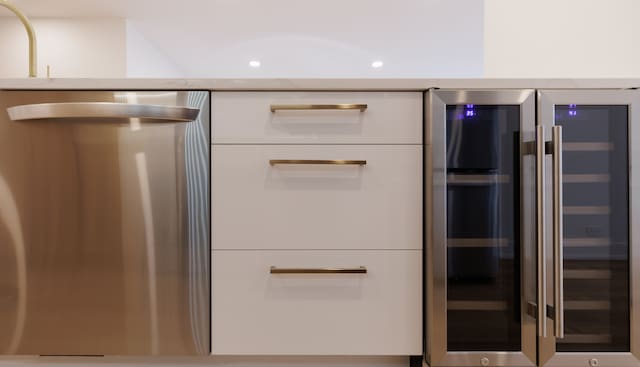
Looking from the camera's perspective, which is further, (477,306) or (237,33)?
(237,33)

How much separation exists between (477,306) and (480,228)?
0.22 m

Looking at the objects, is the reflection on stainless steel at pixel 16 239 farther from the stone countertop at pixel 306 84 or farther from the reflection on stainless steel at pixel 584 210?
the reflection on stainless steel at pixel 584 210

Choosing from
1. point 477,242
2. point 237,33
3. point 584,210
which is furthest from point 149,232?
point 237,33

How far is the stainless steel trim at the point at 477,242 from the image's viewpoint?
47.6 inches

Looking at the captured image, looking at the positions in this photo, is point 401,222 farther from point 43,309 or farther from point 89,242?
point 43,309

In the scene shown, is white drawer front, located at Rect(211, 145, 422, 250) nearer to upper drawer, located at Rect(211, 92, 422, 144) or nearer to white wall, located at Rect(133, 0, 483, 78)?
upper drawer, located at Rect(211, 92, 422, 144)

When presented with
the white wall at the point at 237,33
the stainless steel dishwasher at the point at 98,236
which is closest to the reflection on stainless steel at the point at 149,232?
the stainless steel dishwasher at the point at 98,236

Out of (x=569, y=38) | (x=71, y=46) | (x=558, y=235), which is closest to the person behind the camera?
(x=558, y=235)

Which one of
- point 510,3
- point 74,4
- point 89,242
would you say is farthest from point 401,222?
point 74,4

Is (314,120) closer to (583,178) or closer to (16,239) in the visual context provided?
(583,178)

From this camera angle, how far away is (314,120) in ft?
4.04

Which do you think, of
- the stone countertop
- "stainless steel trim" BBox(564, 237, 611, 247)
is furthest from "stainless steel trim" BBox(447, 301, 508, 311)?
the stone countertop

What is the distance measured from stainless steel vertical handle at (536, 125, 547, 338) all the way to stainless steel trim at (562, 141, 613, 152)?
0.11 m

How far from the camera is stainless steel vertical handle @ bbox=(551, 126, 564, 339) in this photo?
1.14 meters
